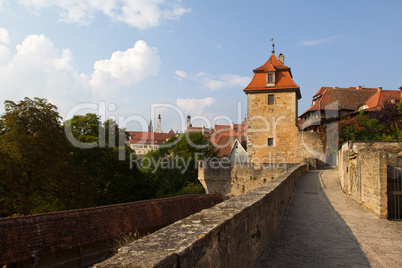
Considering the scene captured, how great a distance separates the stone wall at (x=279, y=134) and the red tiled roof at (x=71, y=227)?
13.6 meters

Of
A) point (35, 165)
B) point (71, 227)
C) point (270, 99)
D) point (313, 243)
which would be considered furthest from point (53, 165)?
point (270, 99)

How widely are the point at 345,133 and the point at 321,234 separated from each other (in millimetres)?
21890

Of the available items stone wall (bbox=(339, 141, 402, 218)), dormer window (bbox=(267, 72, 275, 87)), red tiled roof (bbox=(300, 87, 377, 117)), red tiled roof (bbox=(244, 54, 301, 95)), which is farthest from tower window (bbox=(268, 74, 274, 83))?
stone wall (bbox=(339, 141, 402, 218))

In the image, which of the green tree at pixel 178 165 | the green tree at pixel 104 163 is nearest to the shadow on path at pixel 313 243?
the green tree at pixel 104 163

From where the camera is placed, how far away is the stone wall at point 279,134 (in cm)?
2628

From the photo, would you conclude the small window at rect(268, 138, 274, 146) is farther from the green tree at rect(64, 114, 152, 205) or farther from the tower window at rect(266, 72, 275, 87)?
the green tree at rect(64, 114, 152, 205)

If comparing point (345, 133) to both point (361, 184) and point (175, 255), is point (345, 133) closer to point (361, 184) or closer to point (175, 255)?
point (361, 184)

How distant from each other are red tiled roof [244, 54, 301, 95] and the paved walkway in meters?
17.9

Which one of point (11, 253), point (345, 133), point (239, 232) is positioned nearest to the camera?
point (239, 232)

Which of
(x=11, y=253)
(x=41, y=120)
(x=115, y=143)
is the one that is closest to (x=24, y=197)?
(x=41, y=120)

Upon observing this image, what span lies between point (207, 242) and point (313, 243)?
391 centimetres

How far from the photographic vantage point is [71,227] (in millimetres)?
11125

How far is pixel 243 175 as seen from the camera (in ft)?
78.3

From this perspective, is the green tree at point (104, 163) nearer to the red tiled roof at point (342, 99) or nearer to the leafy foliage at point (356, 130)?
the leafy foliage at point (356, 130)
